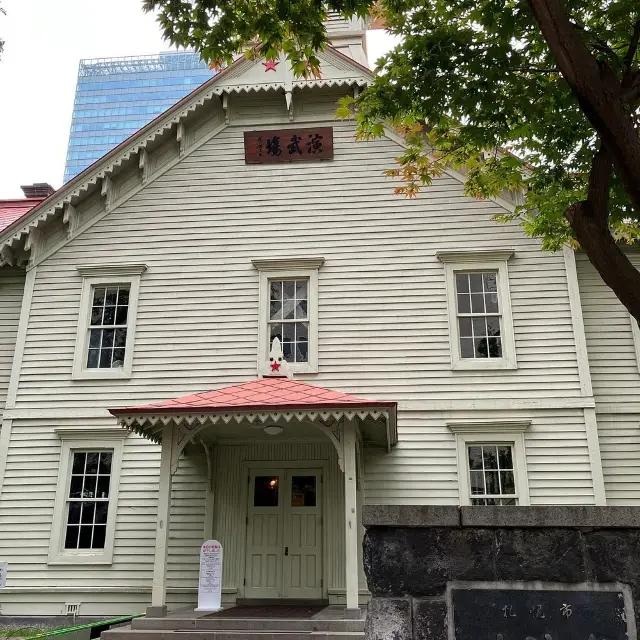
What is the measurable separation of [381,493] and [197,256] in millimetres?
6096

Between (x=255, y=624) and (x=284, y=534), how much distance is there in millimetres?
3273

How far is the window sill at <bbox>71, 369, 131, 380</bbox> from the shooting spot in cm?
1356

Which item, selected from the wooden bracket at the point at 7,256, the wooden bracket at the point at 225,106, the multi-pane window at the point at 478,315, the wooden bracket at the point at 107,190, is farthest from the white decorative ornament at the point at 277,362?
the wooden bracket at the point at 7,256

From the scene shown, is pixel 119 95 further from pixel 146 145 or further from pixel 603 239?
pixel 603 239

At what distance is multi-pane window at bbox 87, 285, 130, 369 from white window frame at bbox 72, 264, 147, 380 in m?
0.10

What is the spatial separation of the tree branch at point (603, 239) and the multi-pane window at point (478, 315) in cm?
654

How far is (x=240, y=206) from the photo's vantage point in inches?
→ 570

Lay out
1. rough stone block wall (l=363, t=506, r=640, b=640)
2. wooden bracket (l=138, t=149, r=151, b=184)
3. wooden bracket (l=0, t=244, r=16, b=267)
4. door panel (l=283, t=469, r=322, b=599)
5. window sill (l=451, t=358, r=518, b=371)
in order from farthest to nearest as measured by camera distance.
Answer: wooden bracket (l=138, t=149, r=151, b=184) < wooden bracket (l=0, t=244, r=16, b=267) < window sill (l=451, t=358, r=518, b=371) < door panel (l=283, t=469, r=322, b=599) < rough stone block wall (l=363, t=506, r=640, b=640)

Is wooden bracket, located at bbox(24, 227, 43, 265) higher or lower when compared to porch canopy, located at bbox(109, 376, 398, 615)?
higher

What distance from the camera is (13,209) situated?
17141 mm

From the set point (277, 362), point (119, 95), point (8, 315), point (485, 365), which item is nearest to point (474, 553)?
point (277, 362)

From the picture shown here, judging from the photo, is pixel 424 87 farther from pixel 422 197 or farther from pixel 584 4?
pixel 422 197

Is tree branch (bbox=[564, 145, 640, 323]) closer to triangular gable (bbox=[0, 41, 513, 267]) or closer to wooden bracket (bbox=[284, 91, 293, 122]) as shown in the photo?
triangular gable (bbox=[0, 41, 513, 267])

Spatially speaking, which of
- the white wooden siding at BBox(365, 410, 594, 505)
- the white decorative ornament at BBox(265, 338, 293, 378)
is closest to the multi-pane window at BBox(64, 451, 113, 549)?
the white decorative ornament at BBox(265, 338, 293, 378)
